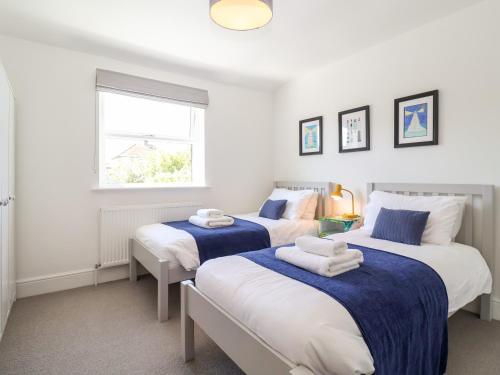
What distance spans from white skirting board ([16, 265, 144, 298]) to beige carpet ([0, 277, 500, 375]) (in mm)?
106

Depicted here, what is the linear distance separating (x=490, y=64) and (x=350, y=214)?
175cm

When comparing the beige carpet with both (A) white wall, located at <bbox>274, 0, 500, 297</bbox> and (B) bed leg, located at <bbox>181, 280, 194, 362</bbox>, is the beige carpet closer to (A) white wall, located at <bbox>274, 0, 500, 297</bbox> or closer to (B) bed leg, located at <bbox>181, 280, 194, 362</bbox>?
(B) bed leg, located at <bbox>181, 280, 194, 362</bbox>

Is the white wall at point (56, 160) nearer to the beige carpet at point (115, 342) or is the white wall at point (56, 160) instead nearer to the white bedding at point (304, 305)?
the beige carpet at point (115, 342)

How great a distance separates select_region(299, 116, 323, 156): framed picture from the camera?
12.0 ft

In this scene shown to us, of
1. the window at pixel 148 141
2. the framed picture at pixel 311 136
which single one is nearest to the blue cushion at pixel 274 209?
the framed picture at pixel 311 136

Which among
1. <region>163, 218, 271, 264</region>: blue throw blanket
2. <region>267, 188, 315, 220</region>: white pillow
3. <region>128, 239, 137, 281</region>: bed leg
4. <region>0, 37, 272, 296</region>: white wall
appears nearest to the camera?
<region>163, 218, 271, 264</region>: blue throw blanket

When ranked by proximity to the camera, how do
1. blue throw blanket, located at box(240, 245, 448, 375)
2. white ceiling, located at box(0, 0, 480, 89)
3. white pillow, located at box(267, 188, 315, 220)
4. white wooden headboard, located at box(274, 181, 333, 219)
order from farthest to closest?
white wooden headboard, located at box(274, 181, 333, 219), white pillow, located at box(267, 188, 315, 220), white ceiling, located at box(0, 0, 480, 89), blue throw blanket, located at box(240, 245, 448, 375)

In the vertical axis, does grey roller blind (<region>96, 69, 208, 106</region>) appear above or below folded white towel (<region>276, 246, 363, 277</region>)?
above

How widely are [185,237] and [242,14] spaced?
5.72 feet

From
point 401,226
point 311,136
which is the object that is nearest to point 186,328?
point 401,226

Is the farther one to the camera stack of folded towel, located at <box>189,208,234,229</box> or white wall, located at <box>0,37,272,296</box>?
stack of folded towel, located at <box>189,208,234,229</box>

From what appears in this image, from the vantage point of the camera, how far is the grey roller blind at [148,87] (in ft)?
9.97

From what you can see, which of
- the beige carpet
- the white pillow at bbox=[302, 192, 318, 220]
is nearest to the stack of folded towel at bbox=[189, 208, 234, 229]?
the beige carpet

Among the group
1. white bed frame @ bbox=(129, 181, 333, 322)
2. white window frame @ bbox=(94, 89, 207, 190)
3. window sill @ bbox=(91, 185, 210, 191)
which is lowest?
white bed frame @ bbox=(129, 181, 333, 322)
